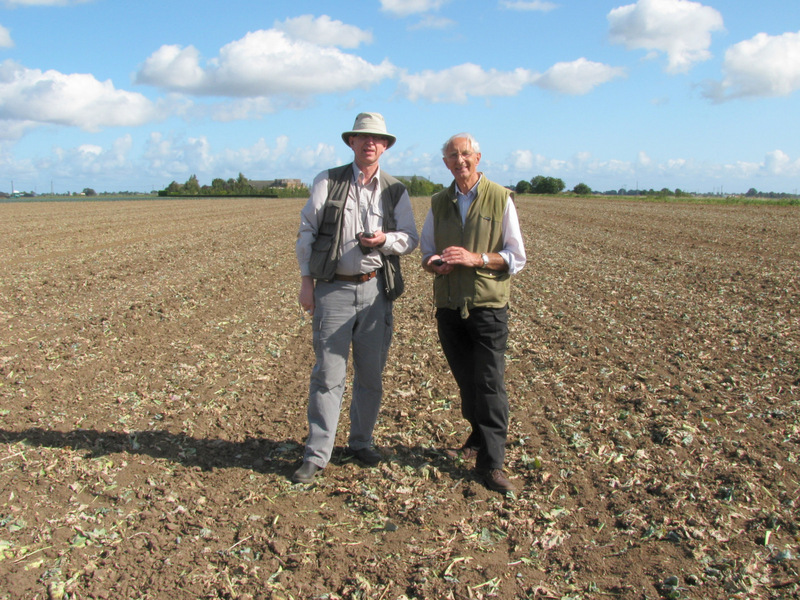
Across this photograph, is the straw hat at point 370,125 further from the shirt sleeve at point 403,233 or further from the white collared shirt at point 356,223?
the shirt sleeve at point 403,233

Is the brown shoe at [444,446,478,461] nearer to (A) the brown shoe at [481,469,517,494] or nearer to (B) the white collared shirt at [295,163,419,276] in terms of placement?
(A) the brown shoe at [481,469,517,494]

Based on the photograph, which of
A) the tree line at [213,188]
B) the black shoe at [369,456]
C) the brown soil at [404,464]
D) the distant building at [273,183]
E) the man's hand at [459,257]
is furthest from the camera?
the distant building at [273,183]

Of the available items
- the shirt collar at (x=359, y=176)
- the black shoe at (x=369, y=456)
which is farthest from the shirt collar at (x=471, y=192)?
the black shoe at (x=369, y=456)

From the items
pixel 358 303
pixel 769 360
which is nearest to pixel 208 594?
pixel 358 303

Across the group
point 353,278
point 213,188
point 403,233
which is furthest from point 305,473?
point 213,188

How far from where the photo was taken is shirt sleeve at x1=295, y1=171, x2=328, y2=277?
13.1 feet

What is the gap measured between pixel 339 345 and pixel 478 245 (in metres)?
1.14

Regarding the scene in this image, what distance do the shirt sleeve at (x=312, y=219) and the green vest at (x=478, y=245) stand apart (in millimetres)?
841

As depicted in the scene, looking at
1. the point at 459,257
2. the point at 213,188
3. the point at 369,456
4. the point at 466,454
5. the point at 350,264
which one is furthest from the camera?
the point at 213,188

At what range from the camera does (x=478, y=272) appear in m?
3.92

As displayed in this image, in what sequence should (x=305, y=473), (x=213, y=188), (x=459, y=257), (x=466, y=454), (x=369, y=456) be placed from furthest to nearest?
(x=213, y=188)
(x=466, y=454)
(x=369, y=456)
(x=305, y=473)
(x=459, y=257)

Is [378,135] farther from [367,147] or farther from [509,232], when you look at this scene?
[509,232]

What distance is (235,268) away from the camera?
14430 millimetres

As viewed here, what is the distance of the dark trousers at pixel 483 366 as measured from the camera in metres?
3.99
